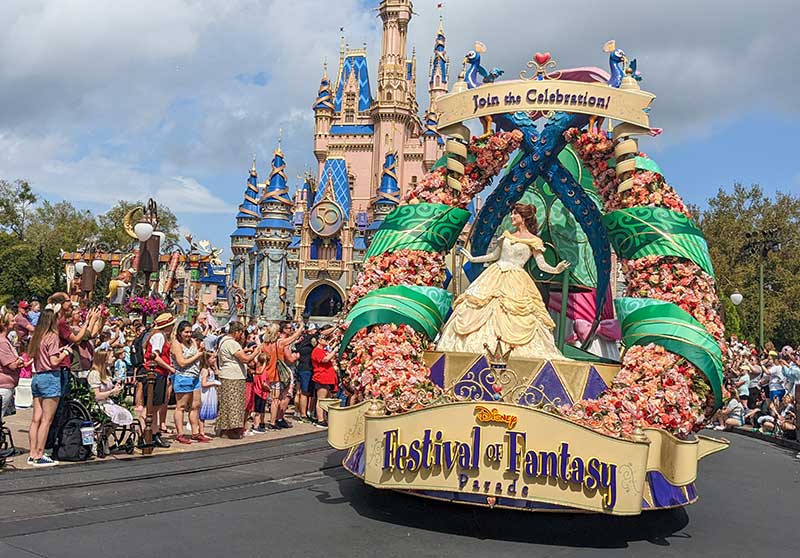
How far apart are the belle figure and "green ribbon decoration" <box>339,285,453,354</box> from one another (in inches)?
8.9

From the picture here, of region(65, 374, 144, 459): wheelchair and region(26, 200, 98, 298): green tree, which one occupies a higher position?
region(26, 200, 98, 298): green tree

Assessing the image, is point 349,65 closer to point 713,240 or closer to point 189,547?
point 713,240

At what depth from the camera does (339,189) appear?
55438 mm

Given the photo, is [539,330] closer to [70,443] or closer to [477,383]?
[477,383]

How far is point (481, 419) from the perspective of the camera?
657 centimetres

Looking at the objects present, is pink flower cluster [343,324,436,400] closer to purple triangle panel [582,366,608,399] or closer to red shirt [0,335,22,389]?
purple triangle panel [582,366,608,399]

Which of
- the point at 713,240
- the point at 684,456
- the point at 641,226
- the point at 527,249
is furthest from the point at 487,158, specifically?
the point at 713,240

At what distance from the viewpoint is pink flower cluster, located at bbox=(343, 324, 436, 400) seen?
768 centimetres

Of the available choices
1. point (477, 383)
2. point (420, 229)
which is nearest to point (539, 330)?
point (477, 383)

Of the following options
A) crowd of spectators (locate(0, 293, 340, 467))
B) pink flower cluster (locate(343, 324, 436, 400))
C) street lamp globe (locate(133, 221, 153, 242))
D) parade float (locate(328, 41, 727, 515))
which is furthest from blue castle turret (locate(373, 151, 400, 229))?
pink flower cluster (locate(343, 324, 436, 400))

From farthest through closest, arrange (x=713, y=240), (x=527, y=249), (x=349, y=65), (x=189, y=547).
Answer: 1. (x=349, y=65)
2. (x=713, y=240)
3. (x=527, y=249)
4. (x=189, y=547)

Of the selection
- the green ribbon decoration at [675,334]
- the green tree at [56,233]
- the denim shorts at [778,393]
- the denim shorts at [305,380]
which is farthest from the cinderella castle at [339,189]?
the green ribbon decoration at [675,334]

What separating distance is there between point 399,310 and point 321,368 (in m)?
5.70

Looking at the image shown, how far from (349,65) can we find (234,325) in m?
57.1
